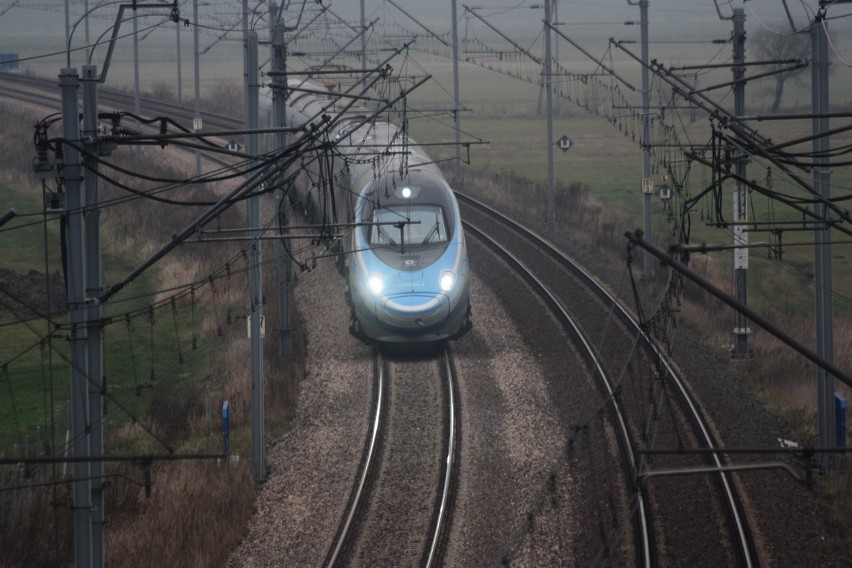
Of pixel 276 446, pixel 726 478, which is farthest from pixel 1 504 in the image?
pixel 726 478

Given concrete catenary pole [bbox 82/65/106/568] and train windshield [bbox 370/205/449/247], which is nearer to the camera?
concrete catenary pole [bbox 82/65/106/568]

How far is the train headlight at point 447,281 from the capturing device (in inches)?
741

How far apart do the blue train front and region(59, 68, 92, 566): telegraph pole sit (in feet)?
28.3

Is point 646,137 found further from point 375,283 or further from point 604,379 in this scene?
point 375,283

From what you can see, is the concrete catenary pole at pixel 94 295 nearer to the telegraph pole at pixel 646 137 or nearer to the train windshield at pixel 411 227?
the train windshield at pixel 411 227

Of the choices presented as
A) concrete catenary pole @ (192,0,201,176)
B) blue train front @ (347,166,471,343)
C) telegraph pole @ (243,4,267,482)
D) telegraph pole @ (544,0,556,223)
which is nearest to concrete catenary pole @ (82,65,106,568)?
telegraph pole @ (243,4,267,482)

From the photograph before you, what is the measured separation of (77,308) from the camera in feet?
31.2

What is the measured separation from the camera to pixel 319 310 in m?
24.3

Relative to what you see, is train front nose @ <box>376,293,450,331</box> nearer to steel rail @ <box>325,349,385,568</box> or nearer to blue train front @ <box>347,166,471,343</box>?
blue train front @ <box>347,166,471,343</box>

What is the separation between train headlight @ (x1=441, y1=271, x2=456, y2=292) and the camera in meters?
18.8

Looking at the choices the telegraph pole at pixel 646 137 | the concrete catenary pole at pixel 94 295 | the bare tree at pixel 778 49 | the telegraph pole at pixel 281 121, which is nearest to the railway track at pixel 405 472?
the telegraph pole at pixel 281 121

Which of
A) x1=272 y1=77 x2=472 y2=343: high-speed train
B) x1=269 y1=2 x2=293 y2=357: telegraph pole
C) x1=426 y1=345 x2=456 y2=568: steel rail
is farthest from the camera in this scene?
x1=272 y1=77 x2=472 y2=343: high-speed train

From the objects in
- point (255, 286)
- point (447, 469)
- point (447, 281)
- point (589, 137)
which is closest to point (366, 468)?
point (447, 469)

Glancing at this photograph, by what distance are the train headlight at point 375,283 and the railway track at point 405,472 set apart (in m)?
1.74
